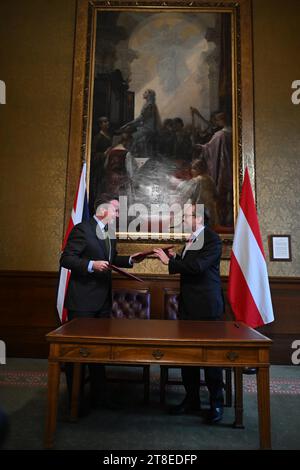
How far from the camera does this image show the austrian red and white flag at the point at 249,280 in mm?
4441

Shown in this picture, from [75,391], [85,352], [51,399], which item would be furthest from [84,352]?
[75,391]

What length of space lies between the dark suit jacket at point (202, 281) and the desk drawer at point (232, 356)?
833 millimetres

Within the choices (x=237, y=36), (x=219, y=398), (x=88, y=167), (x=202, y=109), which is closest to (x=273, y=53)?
(x=237, y=36)

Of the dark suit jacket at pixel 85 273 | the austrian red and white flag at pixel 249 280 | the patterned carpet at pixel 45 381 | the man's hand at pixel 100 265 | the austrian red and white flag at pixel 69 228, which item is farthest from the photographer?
the austrian red and white flag at pixel 69 228

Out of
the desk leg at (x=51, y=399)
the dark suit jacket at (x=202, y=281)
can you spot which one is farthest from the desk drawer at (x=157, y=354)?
the dark suit jacket at (x=202, y=281)

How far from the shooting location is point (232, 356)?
2367mm

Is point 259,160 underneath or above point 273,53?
underneath

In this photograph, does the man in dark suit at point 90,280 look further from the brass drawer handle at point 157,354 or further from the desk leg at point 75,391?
the brass drawer handle at point 157,354

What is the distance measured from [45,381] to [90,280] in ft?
5.04

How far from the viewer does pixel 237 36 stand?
583 cm

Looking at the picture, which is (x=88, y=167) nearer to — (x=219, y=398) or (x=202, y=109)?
(x=202, y=109)

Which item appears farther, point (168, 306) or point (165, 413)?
point (168, 306)

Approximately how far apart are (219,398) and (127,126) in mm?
4154

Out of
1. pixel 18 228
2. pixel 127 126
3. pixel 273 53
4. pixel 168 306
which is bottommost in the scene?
pixel 168 306
